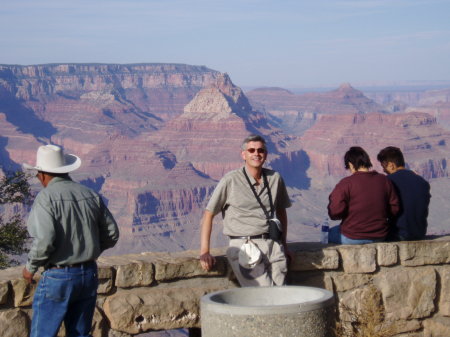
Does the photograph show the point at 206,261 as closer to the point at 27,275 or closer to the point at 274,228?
the point at 274,228

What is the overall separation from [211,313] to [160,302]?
101cm

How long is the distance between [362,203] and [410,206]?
575mm

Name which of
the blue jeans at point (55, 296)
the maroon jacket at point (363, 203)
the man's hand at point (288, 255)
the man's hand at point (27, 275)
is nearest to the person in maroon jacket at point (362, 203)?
the maroon jacket at point (363, 203)

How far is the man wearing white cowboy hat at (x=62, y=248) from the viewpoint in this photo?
13.9 feet

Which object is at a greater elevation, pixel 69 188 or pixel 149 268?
pixel 69 188

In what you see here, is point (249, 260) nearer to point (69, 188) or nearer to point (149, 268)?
point (149, 268)

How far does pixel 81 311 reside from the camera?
4418 millimetres

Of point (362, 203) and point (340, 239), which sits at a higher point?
point (362, 203)

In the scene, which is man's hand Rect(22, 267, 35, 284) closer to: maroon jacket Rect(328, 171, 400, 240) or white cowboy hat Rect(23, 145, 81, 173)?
white cowboy hat Rect(23, 145, 81, 173)

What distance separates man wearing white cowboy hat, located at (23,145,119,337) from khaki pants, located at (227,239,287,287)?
3.42 feet

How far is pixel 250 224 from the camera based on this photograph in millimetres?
5125

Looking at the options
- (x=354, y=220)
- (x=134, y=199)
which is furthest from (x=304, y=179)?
(x=354, y=220)

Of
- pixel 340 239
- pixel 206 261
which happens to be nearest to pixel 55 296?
pixel 206 261

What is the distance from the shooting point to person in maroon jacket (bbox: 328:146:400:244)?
5.83 m
